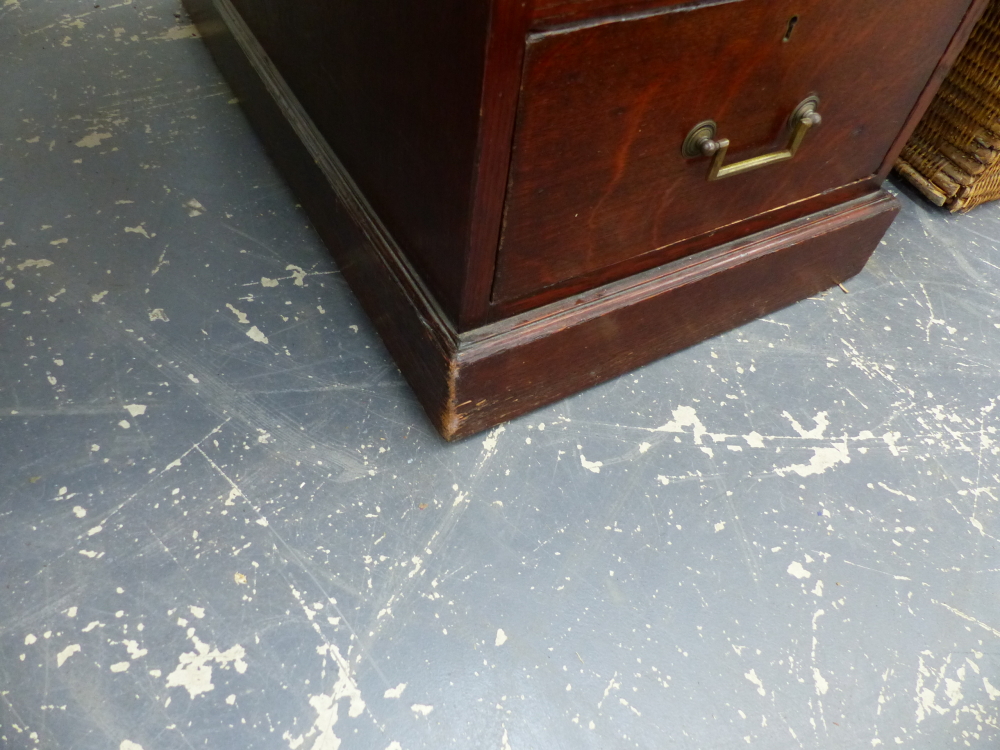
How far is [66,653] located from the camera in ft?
2.17

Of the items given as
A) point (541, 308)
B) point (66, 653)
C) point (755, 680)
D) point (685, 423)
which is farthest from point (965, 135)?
point (66, 653)

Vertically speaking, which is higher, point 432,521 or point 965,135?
point 965,135

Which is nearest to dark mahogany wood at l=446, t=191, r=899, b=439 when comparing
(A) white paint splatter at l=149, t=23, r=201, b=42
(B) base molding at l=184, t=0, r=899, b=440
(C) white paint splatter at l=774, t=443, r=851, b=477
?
(B) base molding at l=184, t=0, r=899, b=440

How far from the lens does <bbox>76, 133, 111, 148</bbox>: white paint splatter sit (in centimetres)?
119

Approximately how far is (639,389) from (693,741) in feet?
1.42

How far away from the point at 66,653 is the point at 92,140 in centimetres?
91

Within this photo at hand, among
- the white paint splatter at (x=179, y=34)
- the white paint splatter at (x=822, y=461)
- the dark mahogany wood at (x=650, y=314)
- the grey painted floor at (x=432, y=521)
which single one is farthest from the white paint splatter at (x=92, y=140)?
the white paint splatter at (x=822, y=461)

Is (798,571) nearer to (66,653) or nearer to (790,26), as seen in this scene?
(790,26)

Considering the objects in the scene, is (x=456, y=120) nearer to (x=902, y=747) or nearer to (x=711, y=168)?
(x=711, y=168)

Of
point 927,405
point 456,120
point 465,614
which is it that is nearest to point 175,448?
point 465,614

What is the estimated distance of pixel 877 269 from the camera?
116 cm

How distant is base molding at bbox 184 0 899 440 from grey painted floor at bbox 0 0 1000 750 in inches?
1.6

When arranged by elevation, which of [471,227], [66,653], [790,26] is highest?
[790,26]

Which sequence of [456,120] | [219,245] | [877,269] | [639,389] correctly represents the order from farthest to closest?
[877,269] < [219,245] < [639,389] < [456,120]
